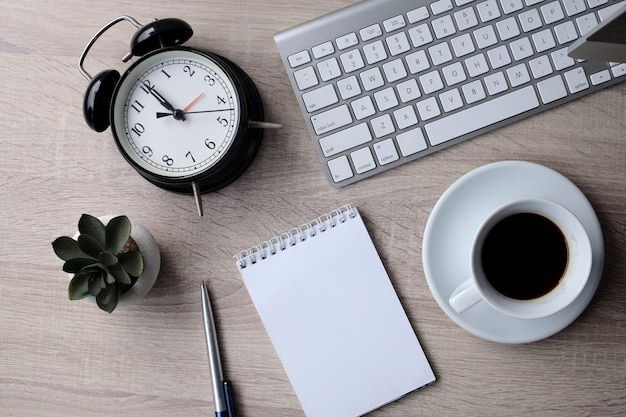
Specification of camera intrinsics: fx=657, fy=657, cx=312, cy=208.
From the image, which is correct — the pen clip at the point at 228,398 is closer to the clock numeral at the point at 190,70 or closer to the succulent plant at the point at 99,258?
the succulent plant at the point at 99,258

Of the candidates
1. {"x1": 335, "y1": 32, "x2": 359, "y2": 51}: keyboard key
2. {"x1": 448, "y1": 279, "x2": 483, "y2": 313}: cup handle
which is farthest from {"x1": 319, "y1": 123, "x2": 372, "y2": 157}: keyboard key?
{"x1": 448, "y1": 279, "x2": 483, "y2": 313}: cup handle

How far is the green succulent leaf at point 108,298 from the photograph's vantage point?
2.44ft

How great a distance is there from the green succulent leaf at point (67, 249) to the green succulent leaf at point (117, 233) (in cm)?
3

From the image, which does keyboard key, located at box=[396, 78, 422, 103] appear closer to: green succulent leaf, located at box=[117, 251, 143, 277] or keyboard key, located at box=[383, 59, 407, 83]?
keyboard key, located at box=[383, 59, 407, 83]

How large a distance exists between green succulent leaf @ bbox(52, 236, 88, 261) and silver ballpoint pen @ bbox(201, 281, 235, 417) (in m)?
0.16

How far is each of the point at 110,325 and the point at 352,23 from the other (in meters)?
0.50

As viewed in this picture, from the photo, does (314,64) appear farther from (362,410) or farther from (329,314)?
(362,410)

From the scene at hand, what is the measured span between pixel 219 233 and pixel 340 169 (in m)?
0.18

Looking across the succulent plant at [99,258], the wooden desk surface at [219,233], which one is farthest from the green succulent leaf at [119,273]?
the wooden desk surface at [219,233]

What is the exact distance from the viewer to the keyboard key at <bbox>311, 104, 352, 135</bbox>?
2.69ft

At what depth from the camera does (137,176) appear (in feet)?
2.82

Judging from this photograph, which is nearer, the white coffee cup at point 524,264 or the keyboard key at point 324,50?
the white coffee cup at point 524,264

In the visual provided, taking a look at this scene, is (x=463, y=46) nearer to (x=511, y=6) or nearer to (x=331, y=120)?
(x=511, y=6)

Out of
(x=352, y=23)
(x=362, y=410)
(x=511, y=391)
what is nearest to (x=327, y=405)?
(x=362, y=410)
